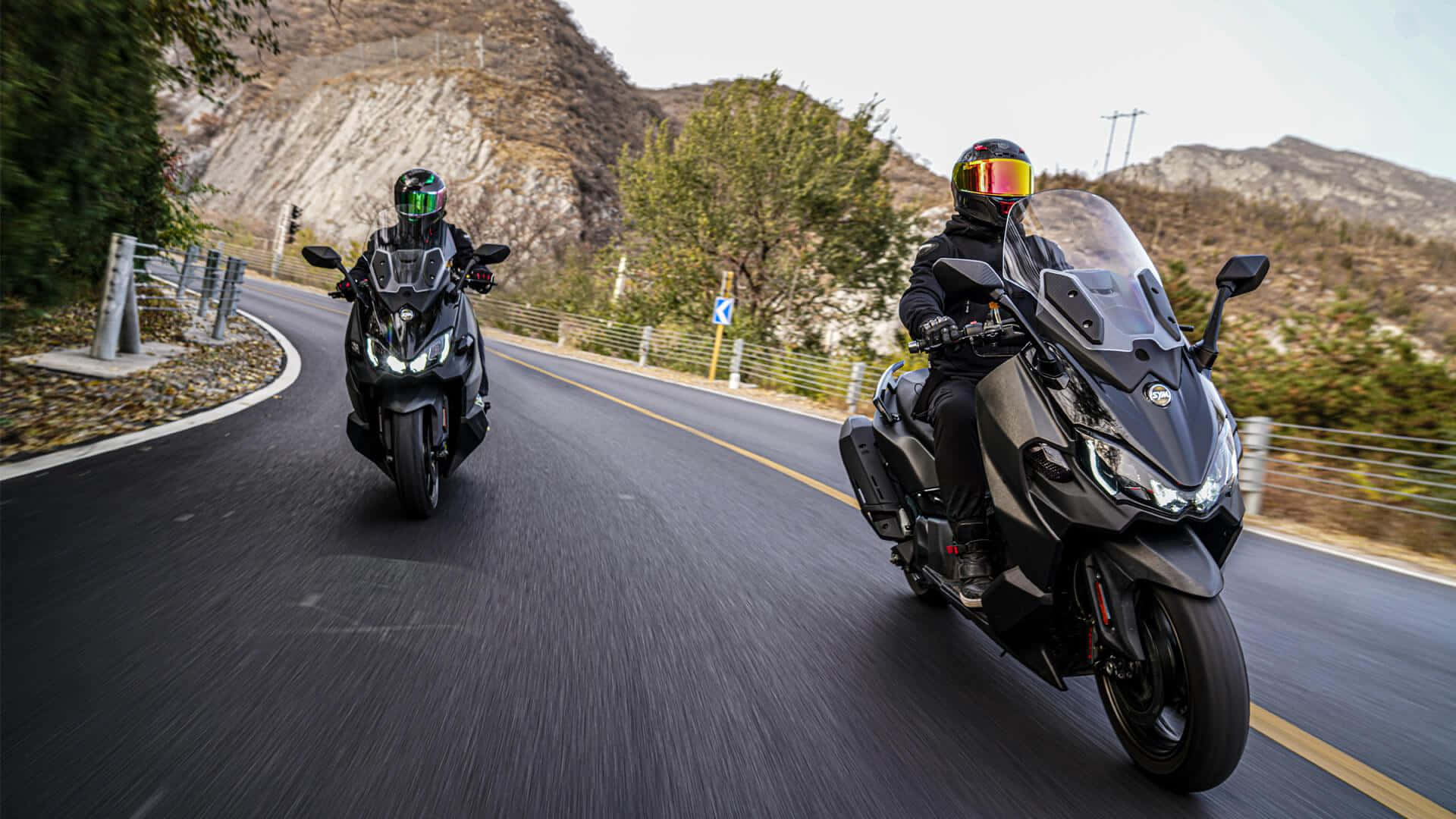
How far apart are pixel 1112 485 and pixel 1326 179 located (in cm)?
6266

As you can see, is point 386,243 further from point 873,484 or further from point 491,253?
point 873,484

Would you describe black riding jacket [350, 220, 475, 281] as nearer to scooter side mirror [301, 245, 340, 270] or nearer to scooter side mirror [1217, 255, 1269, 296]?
scooter side mirror [301, 245, 340, 270]

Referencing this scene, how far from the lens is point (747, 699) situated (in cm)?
264

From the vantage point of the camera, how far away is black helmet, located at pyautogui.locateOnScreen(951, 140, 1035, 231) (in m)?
3.29

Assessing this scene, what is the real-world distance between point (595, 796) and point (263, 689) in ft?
3.76

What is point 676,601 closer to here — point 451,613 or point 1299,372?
point 451,613

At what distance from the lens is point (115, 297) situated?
26.1 ft

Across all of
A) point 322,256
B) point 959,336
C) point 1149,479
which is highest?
point 959,336

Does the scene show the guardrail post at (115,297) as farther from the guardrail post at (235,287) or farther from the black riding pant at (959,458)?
the black riding pant at (959,458)

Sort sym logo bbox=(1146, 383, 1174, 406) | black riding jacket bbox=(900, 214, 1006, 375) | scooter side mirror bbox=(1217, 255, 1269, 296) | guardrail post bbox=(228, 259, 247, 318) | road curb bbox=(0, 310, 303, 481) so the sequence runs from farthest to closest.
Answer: guardrail post bbox=(228, 259, 247, 318) → road curb bbox=(0, 310, 303, 481) → black riding jacket bbox=(900, 214, 1006, 375) → scooter side mirror bbox=(1217, 255, 1269, 296) → sym logo bbox=(1146, 383, 1174, 406)

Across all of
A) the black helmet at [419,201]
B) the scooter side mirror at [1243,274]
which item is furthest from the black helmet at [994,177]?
the black helmet at [419,201]

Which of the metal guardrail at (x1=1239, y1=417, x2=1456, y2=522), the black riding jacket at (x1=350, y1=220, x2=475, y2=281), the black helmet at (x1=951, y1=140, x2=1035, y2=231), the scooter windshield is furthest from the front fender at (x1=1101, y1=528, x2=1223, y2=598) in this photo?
the metal guardrail at (x1=1239, y1=417, x2=1456, y2=522)

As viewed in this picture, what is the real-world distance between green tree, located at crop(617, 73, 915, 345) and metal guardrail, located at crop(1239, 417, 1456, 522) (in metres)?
15.6

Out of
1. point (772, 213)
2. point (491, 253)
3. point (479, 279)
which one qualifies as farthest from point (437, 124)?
point (491, 253)
